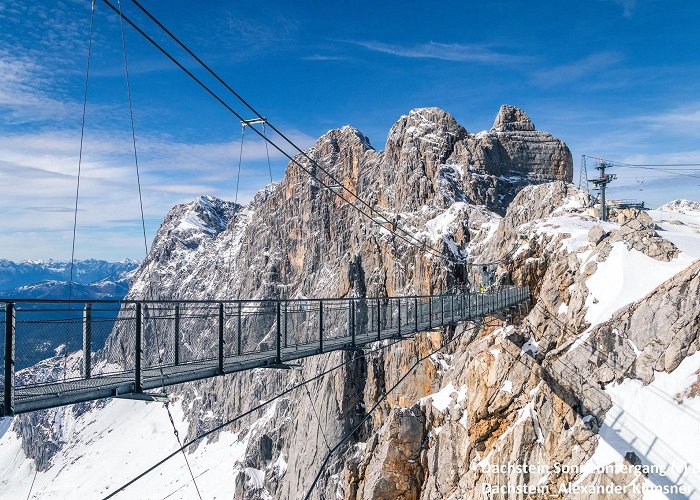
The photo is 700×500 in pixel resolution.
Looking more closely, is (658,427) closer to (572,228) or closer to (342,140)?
(572,228)

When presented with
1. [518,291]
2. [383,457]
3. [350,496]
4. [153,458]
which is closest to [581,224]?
[518,291]

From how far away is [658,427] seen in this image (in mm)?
19734

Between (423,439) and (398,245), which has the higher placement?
(398,245)

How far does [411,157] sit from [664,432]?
7070 centimetres

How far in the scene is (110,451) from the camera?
152 meters

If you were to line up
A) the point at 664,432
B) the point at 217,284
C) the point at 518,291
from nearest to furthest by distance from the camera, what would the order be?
the point at 664,432
the point at 518,291
the point at 217,284

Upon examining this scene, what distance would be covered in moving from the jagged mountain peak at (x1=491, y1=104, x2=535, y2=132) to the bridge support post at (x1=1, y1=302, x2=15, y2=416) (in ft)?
289

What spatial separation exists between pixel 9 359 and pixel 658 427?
2184cm

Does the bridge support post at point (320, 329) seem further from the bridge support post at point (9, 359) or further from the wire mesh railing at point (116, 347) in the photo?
the bridge support post at point (9, 359)

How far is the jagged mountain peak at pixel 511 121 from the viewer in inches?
3455

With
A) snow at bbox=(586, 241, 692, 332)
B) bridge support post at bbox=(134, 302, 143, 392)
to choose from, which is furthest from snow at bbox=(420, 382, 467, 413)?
bridge support post at bbox=(134, 302, 143, 392)

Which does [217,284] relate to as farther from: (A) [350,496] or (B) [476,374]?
(B) [476,374]

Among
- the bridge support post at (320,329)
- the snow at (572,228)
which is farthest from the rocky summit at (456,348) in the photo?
the bridge support post at (320,329)

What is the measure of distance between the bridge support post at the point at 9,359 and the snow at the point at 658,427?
20.0 metres
